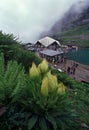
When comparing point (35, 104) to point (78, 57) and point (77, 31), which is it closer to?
point (78, 57)

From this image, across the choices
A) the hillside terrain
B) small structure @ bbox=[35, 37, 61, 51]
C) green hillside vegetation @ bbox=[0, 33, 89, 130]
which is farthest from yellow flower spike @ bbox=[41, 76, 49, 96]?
the hillside terrain

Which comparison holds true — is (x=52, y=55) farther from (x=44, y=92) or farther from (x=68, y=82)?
(x=44, y=92)

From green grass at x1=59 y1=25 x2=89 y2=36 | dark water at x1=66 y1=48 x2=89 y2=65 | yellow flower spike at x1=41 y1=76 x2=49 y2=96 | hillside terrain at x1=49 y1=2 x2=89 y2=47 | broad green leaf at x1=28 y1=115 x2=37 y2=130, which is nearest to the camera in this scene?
broad green leaf at x1=28 y1=115 x2=37 y2=130

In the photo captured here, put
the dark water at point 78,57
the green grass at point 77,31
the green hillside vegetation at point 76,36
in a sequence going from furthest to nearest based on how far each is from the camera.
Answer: the green grass at point 77,31 → the green hillside vegetation at point 76,36 → the dark water at point 78,57

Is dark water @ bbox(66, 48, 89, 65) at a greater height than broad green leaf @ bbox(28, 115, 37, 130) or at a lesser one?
lesser

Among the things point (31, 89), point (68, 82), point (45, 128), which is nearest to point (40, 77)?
point (31, 89)

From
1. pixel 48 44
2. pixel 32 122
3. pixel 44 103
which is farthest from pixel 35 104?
pixel 48 44

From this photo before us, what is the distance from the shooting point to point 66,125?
7.25 metres

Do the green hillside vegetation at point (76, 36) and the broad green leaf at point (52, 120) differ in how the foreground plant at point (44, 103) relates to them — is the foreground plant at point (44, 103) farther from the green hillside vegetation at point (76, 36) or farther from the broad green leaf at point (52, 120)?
the green hillside vegetation at point (76, 36)

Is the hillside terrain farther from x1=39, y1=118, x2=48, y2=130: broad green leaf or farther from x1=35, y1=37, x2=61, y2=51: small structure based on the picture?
x1=39, y1=118, x2=48, y2=130: broad green leaf

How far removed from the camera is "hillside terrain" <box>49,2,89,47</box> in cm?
15630

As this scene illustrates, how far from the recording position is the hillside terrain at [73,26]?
156 m

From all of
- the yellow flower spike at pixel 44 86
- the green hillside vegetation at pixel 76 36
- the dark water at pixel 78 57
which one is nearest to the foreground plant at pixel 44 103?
the yellow flower spike at pixel 44 86

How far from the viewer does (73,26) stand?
17662 centimetres
